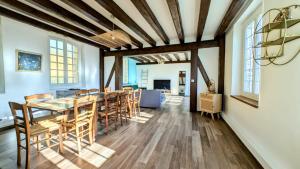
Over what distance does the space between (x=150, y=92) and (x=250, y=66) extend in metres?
3.40

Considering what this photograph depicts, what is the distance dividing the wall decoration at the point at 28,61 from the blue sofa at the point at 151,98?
352 centimetres

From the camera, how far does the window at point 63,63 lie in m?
4.42

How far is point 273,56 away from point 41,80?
5.29m

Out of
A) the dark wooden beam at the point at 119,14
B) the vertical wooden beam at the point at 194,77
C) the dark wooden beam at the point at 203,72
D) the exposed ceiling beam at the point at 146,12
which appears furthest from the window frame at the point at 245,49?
the dark wooden beam at the point at 119,14

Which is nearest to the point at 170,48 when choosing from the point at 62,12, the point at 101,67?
the point at 101,67

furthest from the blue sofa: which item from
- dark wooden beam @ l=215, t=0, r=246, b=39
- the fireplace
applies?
the fireplace

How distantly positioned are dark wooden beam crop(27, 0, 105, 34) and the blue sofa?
2886 millimetres

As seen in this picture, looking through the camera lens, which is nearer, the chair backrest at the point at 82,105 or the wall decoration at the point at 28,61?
the chair backrest at the point at 82,105

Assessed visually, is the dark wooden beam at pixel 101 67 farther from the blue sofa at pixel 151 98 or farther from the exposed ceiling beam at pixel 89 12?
the exposed ceiling beam at pixel 89 12

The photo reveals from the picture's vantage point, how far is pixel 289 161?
141 centimetres

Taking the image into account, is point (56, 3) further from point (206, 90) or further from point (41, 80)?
point (206, 90)

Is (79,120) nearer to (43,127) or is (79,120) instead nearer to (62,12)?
(43,127)

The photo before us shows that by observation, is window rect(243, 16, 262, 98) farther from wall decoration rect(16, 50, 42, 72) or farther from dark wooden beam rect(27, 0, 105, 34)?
wall decoration rect(16, 50, 42, 72)

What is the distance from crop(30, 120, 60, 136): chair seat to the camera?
1835 mm
